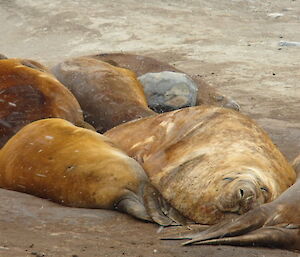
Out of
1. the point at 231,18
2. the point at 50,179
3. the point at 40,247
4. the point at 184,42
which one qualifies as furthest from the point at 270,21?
the point at 40,247

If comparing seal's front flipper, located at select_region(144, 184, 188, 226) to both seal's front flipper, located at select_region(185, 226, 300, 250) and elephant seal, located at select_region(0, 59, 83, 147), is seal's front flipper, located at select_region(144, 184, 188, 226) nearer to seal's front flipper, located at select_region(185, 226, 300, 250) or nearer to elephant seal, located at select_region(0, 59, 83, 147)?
seal's front flipper, located at select_region(185, 226, 300, 250)

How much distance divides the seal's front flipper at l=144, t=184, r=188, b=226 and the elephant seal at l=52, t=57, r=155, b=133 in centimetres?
195

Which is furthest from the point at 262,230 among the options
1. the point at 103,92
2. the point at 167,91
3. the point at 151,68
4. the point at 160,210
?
the point at 151,68

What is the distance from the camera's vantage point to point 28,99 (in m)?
6.20

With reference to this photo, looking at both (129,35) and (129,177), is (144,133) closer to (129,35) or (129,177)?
(129,177)

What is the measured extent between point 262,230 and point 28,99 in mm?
2640

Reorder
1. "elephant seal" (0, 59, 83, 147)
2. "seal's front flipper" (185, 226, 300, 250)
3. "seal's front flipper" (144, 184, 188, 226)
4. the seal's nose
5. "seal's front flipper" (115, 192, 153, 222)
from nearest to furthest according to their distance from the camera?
"seal's front flipper" (185, 226, 300, 250) < the seal's nose < "seal's front flipper" (144, 184, 188, 226) < "seal's front flipper" (115, 192, 153, 222) < "elephant seal" (0, 59, 83, 147)

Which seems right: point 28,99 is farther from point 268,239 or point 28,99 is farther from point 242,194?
point 268,239

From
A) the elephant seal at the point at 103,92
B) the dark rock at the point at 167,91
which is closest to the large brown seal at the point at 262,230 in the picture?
the elephant seal at the point at 103,92

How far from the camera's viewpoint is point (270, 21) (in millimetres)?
14531

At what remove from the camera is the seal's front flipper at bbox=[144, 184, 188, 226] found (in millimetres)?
4680

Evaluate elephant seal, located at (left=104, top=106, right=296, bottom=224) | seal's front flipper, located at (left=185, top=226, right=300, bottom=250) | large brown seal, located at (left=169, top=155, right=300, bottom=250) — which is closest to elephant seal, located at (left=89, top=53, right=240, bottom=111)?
elephant seal, located at (left=104, top=106, right=296, bottom=224)

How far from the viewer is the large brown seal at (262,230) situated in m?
4.03

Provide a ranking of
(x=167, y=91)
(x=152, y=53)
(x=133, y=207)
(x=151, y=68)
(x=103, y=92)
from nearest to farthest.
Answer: (x=133, y=207) → (x=103, y=92) → (x=167, y=91) → (x=151, y=68) → (x=152, y=53)
